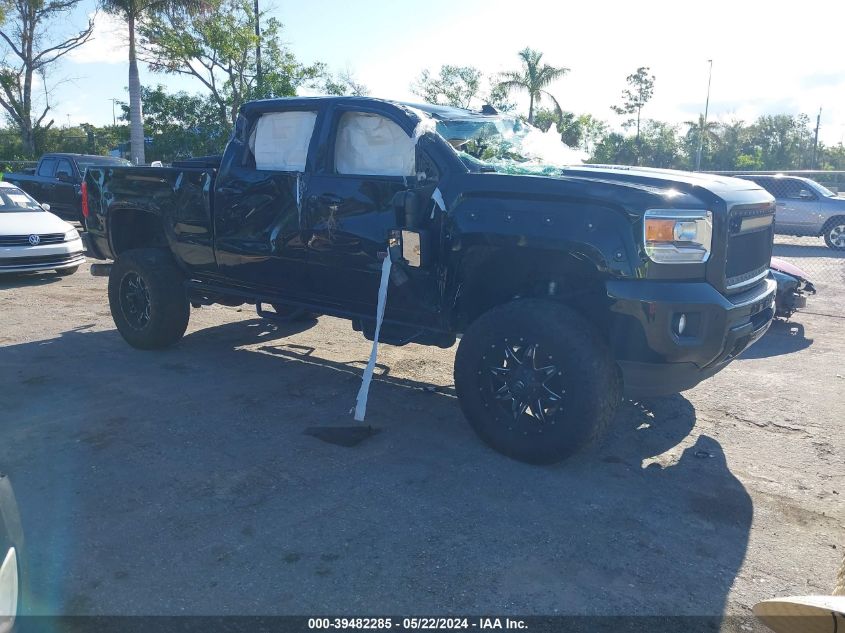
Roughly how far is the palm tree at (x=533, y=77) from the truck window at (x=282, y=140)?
32076 mm

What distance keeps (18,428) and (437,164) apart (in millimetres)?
3198

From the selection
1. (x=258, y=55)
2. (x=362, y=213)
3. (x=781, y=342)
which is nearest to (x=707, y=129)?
(x=258, y=55)

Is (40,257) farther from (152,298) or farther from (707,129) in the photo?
(707,129)

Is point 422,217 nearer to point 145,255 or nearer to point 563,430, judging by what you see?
point 563,430

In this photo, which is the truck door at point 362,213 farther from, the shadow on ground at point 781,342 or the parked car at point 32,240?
the parked car at point 32,240

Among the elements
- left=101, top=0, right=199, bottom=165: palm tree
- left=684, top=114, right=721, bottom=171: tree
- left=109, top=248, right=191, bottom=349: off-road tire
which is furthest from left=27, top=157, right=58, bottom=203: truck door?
left=684, top=114, right=721, bottom=171: tree

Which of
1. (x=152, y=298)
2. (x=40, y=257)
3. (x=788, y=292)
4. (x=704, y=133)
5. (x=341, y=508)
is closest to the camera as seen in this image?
(x=341, y=508)

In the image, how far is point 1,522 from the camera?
7.13ft

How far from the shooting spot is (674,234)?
3879 millimetres

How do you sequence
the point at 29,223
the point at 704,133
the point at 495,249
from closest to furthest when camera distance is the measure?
the point at 495,249 < the point at 29,223 < the point at 704,133

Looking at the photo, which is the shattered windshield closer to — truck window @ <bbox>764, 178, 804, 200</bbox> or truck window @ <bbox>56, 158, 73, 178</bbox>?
truck window @ <bbox>764, 178, 804, 200</bbox>

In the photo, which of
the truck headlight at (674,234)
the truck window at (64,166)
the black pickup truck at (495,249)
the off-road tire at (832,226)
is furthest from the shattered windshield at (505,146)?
the truck window at (64,166)

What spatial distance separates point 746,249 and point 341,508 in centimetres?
277

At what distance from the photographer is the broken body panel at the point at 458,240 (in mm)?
3926
